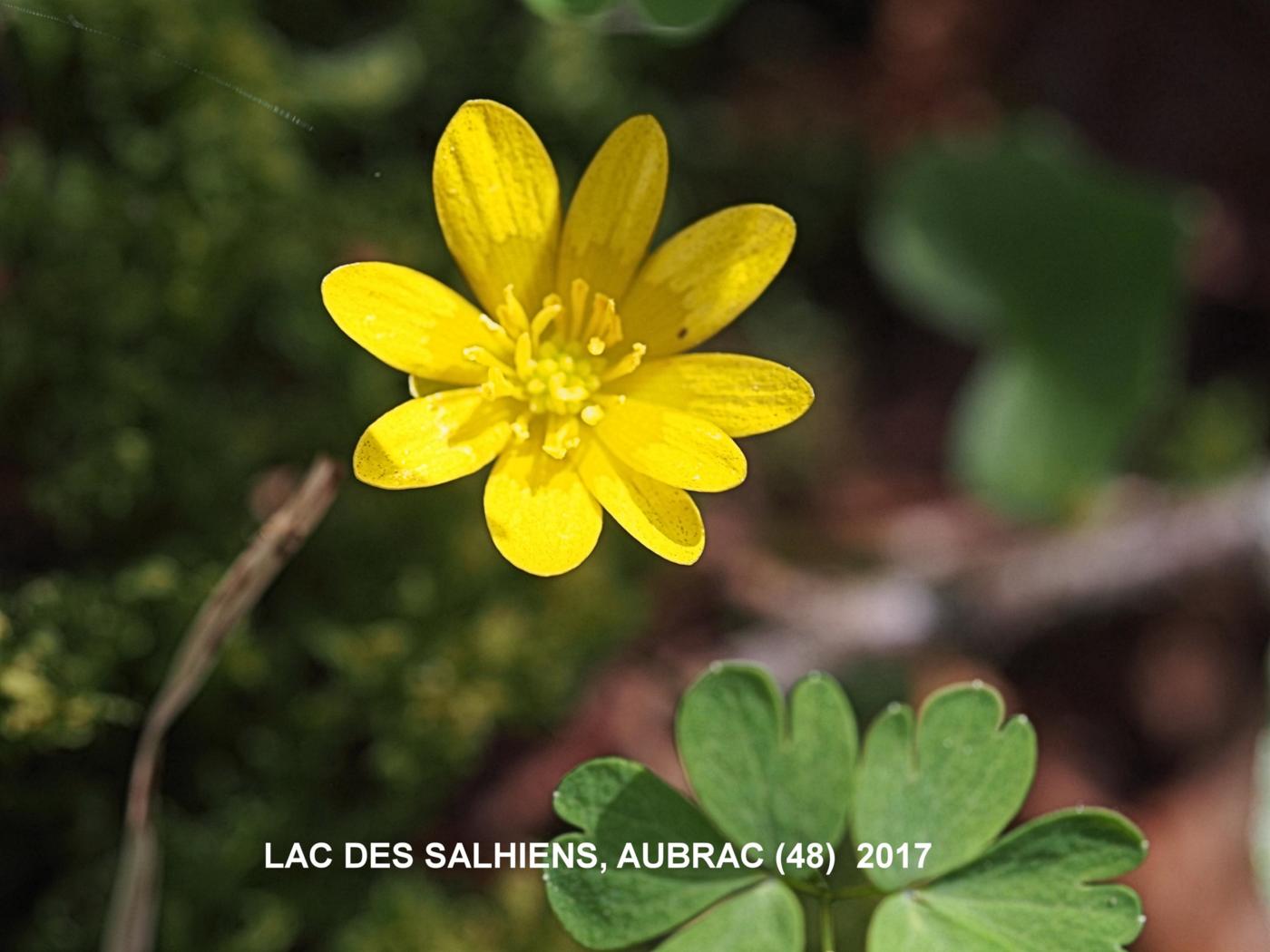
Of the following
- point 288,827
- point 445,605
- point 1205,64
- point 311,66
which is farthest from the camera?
point 1205,64

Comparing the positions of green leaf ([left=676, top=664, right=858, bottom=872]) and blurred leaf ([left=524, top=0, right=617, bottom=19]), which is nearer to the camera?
green leaf ([left=676, top=664, right=858, bottom=872])

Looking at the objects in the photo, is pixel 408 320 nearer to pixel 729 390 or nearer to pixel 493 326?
pixel 493 326

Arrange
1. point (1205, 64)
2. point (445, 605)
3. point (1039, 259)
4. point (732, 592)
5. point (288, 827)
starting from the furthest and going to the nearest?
point (1205, 64), point (1039, 259), point (732, 592), point (445, 605), point (288, 827)

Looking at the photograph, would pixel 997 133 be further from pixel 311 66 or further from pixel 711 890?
pixel 711 890

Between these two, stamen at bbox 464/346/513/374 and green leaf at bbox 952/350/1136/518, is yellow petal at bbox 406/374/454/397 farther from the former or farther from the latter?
green leaf at bbox 952/350/1136/518

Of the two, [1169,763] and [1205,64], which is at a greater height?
[1205,64]

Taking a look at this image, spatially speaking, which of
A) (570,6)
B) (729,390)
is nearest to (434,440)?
(729,390)

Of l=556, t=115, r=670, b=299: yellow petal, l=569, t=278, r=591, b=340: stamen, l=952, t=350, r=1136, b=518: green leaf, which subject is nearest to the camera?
l=556, t=115, r=670, b=299: yellow petal

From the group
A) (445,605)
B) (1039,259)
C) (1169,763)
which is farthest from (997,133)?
(445,605)

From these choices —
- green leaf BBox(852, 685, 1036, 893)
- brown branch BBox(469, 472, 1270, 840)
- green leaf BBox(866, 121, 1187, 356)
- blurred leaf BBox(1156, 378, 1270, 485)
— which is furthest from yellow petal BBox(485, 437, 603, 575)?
blurred leaf BBox(1156, 378, 1270, 485)
